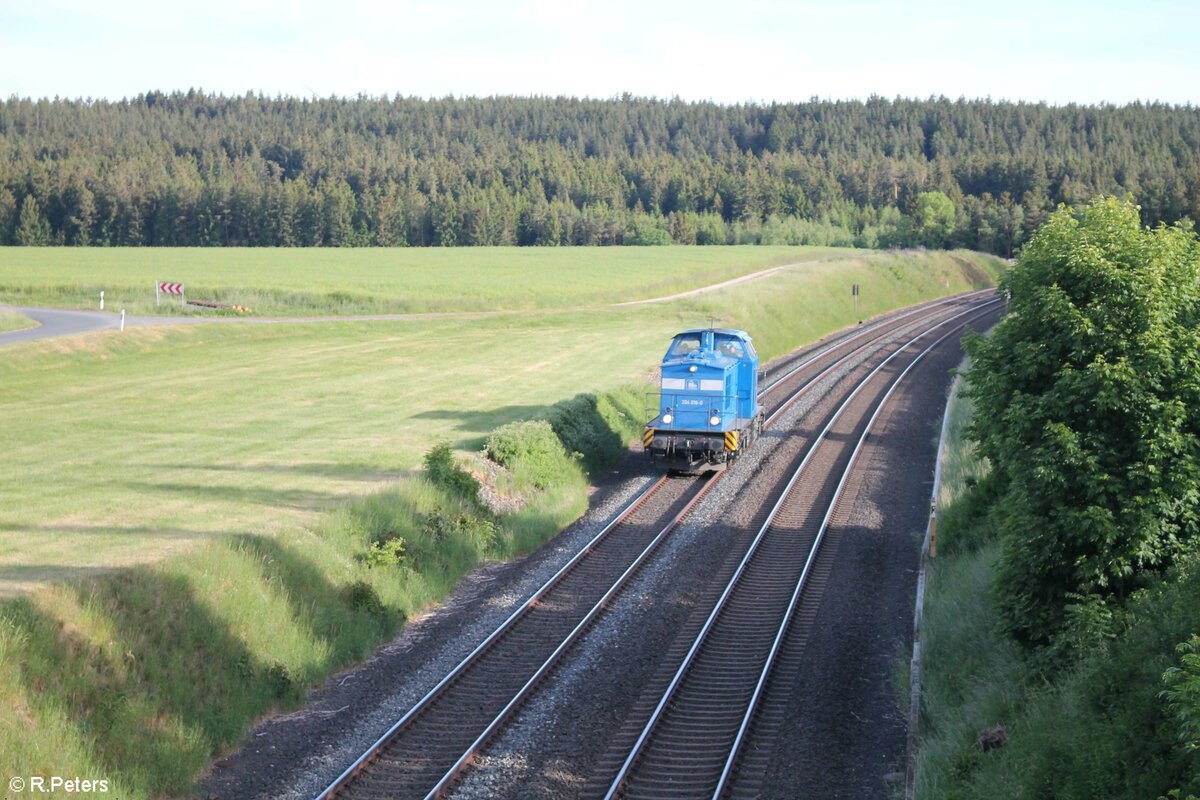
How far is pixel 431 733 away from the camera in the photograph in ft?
44.2

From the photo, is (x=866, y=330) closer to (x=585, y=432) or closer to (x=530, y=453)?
(x=585, y=432)

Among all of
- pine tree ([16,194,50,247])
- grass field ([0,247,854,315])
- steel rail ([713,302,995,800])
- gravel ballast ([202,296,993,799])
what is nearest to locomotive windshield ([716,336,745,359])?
steel rail ([713,302,995,800])

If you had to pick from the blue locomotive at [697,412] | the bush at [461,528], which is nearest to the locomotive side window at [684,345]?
the blue locomotive at [697,412]

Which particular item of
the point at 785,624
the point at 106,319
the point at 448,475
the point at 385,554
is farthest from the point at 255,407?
the point at 106,319

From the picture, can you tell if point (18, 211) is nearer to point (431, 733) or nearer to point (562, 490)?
point (562, 490)

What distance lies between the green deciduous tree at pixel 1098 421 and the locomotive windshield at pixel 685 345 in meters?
14.6

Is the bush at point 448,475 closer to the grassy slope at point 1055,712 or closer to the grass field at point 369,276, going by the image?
the grassy slope at point 1055,712

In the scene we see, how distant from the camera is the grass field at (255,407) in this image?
19094 millimetres

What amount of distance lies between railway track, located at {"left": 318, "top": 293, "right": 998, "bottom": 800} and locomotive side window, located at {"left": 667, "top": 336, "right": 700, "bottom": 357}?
385 cm

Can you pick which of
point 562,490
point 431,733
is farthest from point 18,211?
point 431,733

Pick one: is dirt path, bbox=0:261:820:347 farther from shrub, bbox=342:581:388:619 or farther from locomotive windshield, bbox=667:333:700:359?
shrub, bbox=342:581:388:619

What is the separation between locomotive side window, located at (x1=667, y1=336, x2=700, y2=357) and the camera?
2895 centimetres

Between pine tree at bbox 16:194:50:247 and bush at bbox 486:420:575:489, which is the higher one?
pine tree at bbox 16:194:50:247

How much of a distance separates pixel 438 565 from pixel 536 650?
4030 mm
